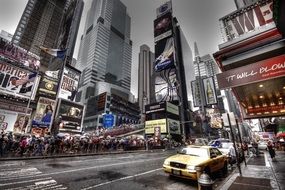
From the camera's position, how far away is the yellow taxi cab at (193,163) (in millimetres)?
6395

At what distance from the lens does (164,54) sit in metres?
88.8

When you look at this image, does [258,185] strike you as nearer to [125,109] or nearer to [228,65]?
[228,65]

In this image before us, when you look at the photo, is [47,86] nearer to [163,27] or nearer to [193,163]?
[193,163]

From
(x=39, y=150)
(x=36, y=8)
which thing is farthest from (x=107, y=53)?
(x=39, y=150)

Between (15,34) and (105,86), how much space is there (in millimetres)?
65194

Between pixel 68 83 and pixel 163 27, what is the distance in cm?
7116

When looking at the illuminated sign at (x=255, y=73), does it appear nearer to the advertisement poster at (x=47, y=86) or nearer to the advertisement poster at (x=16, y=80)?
the advertisement poster at (x=16, y=80)

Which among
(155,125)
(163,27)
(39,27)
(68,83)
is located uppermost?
(39,27)

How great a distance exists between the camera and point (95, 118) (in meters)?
103

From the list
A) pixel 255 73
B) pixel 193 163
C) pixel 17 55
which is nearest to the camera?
pixel 255 73

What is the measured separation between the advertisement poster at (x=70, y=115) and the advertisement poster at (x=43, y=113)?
11.9 meters

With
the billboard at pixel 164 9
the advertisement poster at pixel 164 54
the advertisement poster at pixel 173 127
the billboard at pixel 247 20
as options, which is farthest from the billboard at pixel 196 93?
the billboard at pixel 247 20

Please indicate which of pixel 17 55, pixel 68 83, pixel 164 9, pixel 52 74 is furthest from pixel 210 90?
pixel 17 55

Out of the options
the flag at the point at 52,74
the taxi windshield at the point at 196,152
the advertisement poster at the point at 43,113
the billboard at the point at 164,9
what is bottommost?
the taxi windshield at the point at 196,152
